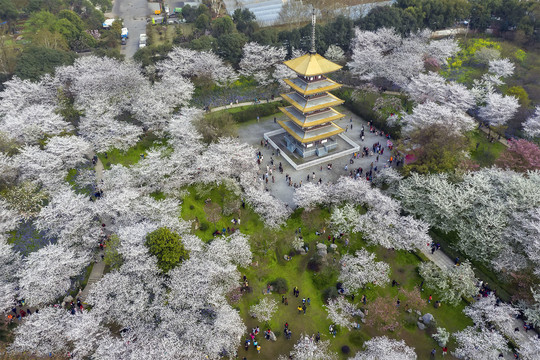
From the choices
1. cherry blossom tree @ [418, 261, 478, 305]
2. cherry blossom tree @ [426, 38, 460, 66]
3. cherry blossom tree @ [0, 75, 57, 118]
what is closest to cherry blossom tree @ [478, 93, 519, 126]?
cherry blossom tree @ [426, 38, 460, 66]

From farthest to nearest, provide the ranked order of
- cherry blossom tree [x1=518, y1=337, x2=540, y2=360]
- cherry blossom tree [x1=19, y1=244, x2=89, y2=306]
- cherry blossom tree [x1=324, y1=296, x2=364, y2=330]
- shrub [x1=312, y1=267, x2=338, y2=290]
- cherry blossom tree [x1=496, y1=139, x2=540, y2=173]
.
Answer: cherry blossom tree [x1=496, y1=139, x2=540, y2=173] < shrub [x1=312, y1=267, x2=338, y2=290] < cherry blossom tree [x1=324, y1=296, x2=364, y2=330] < cherry blossom tree [x1=19, y1=244, x2=89, y2=306] < cherry blossom tree [x1=518, y1=337, x2=540, y2=360]

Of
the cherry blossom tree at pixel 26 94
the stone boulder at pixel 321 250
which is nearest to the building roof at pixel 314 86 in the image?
the stone boulder at pixel 321 250

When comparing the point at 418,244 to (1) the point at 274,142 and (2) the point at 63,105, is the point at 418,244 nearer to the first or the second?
(1) the point at 274,142

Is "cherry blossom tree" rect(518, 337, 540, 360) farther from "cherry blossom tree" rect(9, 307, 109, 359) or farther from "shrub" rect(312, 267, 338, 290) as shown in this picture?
"cherry blossom tree" rect(9, 307, 109, 359)

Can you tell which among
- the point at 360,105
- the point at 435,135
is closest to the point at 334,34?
the point at 360,105

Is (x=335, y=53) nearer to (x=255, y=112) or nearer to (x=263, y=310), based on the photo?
(x=255, y=112)

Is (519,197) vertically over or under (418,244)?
over
